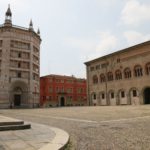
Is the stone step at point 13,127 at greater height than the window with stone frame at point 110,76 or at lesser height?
lesser

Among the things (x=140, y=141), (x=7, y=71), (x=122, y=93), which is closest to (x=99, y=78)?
(x=122, y=93)

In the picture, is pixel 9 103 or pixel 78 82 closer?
pixel 9 103

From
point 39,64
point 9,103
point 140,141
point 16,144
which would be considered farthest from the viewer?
point 39,64

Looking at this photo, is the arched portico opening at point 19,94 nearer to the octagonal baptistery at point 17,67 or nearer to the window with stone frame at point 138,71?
the octagonal baptistery at point 17,67

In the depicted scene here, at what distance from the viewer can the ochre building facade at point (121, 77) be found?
4262 centimetres

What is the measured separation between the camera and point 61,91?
72562 millimetres

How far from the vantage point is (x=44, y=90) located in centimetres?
7006

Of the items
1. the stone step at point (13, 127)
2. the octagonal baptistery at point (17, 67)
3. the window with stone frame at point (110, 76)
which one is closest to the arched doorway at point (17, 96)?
the octagonal baptistery at point (17, 67)

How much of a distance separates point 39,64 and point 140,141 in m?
55.7

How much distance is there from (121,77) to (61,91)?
1153 inches

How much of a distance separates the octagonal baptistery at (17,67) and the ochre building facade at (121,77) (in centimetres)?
1535

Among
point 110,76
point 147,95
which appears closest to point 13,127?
point 147,95

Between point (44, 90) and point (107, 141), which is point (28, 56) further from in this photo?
point (107, 141)

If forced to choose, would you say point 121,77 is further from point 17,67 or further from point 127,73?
point 17,67
